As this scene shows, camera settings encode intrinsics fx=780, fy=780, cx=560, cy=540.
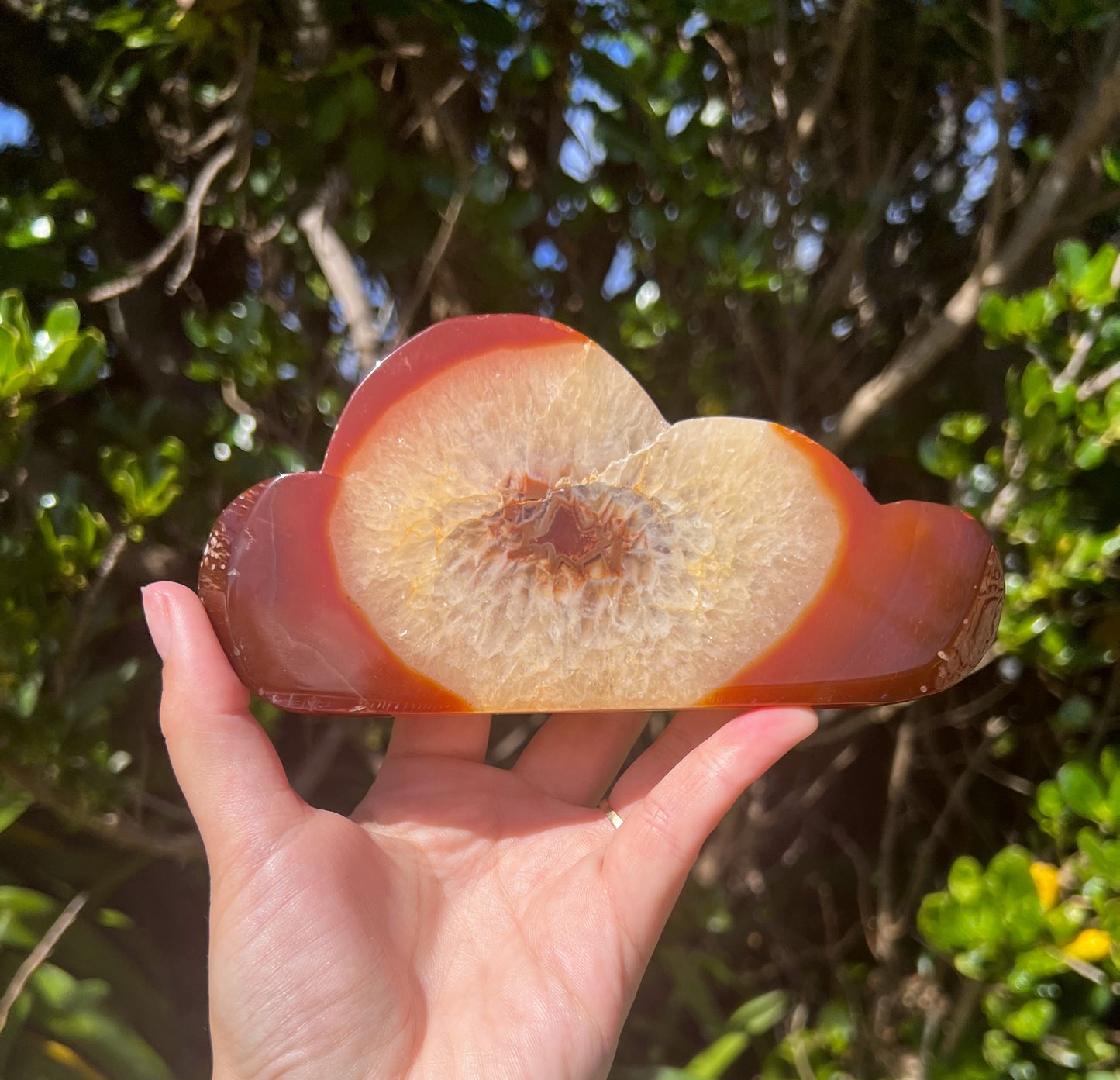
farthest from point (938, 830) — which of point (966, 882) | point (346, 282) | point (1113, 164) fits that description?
point (346, 282)

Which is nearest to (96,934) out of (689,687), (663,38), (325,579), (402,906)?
(402,906)

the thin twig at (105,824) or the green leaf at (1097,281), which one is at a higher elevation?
the green leaf at (1097,281)

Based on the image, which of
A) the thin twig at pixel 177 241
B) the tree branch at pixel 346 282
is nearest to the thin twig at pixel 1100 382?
the tree branch at pixel 346 282

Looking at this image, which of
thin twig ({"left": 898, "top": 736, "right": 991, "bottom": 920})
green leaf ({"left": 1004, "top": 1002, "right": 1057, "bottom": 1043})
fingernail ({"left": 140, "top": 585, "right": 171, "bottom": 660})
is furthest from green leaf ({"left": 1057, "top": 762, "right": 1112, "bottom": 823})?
fingernail ({"left": 140, "top": 585, "right": 171, "bottom": 660})

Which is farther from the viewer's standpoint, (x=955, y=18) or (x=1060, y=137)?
(x=1060, y=137)

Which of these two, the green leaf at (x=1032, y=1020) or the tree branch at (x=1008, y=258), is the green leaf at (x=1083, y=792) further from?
the tree branch at (x=1008, y=258)

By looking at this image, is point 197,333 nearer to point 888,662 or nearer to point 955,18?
point 888,662

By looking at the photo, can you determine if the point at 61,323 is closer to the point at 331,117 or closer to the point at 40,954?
the point at 331,117
